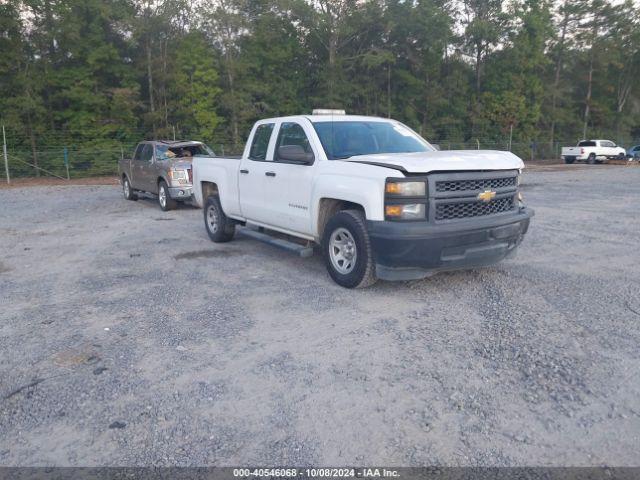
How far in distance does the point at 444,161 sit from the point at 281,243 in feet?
8.00

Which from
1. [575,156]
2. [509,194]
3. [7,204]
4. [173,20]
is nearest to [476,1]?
[575,156]

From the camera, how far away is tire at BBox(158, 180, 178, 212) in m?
13.0

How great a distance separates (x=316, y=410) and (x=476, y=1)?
50.0m

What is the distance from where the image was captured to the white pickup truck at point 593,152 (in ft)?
120

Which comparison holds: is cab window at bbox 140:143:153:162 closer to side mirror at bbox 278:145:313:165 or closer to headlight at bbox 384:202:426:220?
side mirror at bbox 278:145:313:165

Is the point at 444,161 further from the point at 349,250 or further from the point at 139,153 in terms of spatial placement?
the point at 139,153

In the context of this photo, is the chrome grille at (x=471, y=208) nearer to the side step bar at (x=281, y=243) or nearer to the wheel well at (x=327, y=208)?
the wheel well at (x=327, y=208)

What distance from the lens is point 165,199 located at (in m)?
13.1

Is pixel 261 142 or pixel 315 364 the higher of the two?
pixel 261 142

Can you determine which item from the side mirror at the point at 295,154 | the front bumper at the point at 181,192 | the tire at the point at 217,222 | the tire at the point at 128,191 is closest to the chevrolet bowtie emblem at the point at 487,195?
the side mirror at the point at 295,154

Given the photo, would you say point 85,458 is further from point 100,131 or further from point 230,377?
point 100,131

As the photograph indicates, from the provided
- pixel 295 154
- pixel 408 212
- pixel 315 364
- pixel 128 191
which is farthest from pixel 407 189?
pixel 128 191

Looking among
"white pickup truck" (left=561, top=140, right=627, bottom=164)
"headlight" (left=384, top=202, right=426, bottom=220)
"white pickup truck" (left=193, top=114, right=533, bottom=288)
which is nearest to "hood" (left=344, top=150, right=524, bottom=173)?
"white pickup truck" (left=193, top=114, right=533, bottom=288)

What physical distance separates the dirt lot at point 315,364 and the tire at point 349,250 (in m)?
0.19
